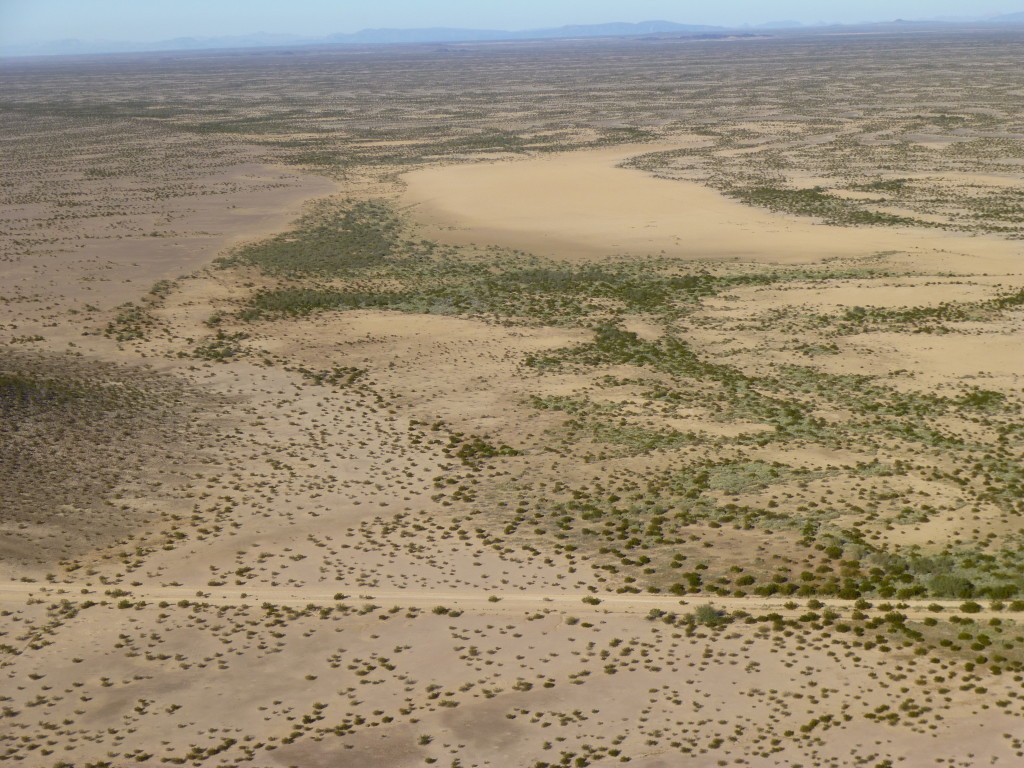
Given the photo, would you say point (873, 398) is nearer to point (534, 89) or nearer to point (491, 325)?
point (491, 325)

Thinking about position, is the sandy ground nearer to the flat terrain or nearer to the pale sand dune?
the flat terrain

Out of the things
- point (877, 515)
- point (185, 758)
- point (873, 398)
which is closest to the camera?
point (185, 758)

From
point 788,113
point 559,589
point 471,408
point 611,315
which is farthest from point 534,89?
point 559,589

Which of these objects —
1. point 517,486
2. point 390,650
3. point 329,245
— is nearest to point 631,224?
point 329,245

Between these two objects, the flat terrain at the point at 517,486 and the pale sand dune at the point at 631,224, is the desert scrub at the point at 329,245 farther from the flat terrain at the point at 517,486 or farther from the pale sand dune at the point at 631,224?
the pale sand dune at the point at 631,224

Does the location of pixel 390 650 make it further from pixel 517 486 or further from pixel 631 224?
pixel 631 224

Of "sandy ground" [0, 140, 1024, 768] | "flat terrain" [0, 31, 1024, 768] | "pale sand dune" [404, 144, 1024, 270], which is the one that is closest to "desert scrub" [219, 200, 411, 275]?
"flat terrain" [0, 31, 1024, 768]
